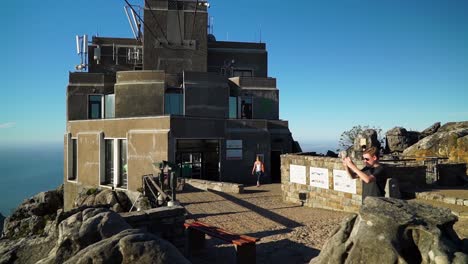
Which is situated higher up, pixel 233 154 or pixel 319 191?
pixel 233 154

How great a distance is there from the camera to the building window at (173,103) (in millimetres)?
25328

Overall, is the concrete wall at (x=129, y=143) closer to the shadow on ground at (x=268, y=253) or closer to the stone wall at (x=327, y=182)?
the stone wall at (x=327, y=182)

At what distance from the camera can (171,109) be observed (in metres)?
25.5

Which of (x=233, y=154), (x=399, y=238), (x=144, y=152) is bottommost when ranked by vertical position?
(x=399, y=238)

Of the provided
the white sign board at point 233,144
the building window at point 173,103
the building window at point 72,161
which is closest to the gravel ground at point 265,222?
the white sign board at point 233,144

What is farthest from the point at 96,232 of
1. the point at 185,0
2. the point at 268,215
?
the point at 185,0

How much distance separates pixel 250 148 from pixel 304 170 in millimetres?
8563

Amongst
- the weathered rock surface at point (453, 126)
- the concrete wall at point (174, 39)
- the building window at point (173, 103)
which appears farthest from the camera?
the concrete wall at point (174, 39)

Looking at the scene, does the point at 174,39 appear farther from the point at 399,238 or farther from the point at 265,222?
the point at 399,238

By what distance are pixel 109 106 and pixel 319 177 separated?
1873 centimetres

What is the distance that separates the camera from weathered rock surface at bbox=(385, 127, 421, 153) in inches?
1283

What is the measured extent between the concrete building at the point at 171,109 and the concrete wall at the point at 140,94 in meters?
0.07

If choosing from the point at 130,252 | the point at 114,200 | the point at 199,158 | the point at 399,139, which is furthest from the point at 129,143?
the point at 399,139

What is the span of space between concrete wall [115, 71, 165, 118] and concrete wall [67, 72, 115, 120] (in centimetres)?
323
